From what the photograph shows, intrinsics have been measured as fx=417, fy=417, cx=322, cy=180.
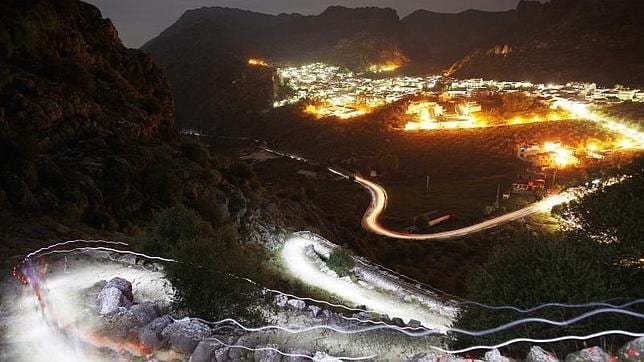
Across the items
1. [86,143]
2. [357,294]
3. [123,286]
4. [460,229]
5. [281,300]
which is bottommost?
[460,229]

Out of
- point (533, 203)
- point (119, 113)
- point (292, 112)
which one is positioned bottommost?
point (533, 203)

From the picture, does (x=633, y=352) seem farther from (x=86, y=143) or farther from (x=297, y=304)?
(x=86, y=143)

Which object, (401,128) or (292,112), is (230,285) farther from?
(292,112)

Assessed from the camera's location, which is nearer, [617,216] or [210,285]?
[210,285]

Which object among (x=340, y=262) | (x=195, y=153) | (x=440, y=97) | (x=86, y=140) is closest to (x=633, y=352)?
(x=340, y=262)

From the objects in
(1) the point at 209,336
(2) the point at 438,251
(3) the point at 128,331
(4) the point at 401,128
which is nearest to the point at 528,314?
Answer: (1) the point at 209,336
